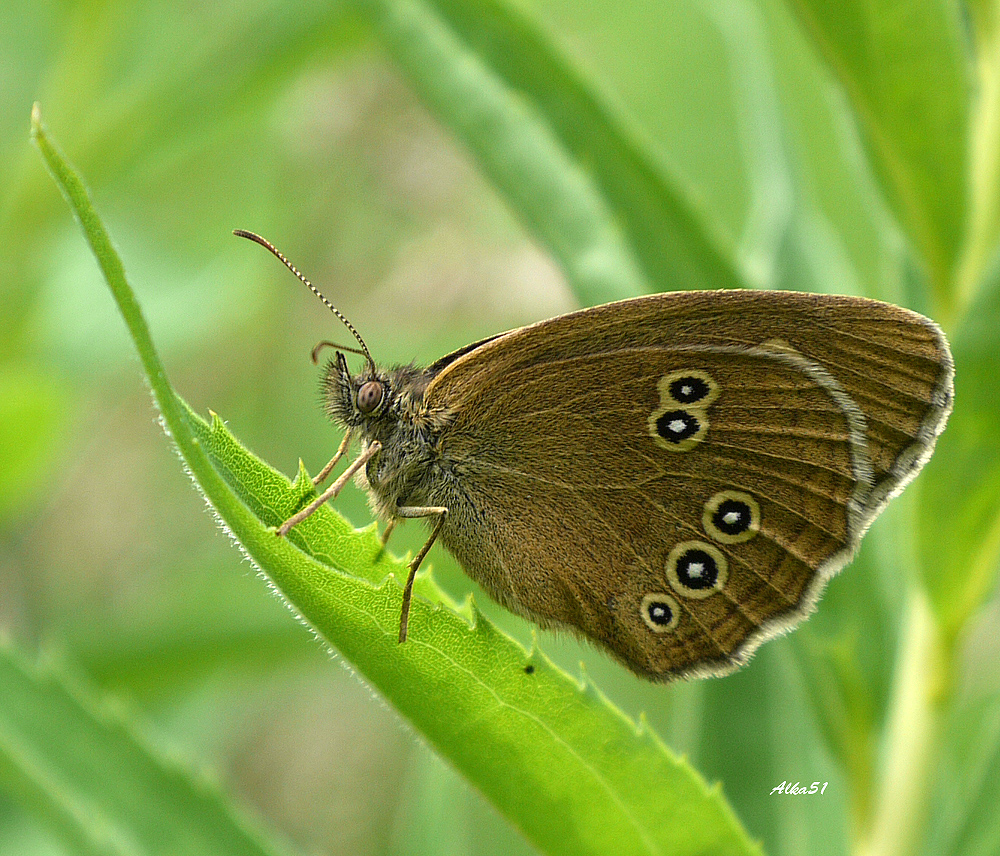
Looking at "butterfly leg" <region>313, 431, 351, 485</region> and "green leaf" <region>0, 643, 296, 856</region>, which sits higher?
"butterfly leg" <region>313, 431, 351, 485</region>

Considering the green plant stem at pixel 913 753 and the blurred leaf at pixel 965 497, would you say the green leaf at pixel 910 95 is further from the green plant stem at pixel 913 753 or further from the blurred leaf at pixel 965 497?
the green plant stem at pixel 913 753

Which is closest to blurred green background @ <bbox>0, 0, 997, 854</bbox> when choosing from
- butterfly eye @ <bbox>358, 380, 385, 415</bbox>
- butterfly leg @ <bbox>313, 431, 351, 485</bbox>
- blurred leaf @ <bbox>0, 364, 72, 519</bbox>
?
blurred leaf @ <bbox>0, 364, 72, 519</bbox>

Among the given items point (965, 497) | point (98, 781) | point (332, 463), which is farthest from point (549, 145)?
Answer: point (98, 781)

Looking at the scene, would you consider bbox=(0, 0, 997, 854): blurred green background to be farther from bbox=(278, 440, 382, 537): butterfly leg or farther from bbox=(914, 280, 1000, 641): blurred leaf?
bbox=(278, 440, 382, 537): butterfly leg

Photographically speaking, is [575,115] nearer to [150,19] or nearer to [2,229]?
[2,229]

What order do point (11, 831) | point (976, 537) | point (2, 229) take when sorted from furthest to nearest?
1. point (2, 229)
2. point (11, 831)
3. point (976, 537)

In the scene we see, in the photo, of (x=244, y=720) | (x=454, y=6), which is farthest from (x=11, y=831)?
(x=454, y=6)

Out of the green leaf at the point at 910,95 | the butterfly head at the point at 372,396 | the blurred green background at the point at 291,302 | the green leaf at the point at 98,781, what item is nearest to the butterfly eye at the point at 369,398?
the butterfly head at the point at 372,396
